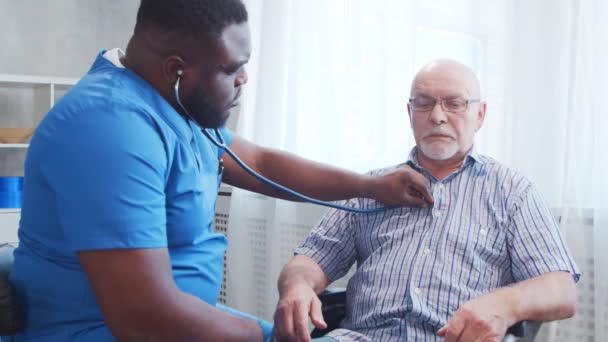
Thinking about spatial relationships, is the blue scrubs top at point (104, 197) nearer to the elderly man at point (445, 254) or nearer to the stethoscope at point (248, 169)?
the stethoscope at point (248, 169)

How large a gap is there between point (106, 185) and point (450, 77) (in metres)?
1.03

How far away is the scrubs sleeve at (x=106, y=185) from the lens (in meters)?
1.02

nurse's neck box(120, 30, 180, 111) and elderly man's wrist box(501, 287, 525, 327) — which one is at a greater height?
nurse's neck box(120, 30, 180, 111)

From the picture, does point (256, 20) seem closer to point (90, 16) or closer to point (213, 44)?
point (90, 16)

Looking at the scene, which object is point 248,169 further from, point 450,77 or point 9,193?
point 9,193

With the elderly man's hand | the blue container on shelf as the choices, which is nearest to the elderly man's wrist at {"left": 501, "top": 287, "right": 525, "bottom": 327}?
the elderly man's hand

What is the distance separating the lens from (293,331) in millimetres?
1467

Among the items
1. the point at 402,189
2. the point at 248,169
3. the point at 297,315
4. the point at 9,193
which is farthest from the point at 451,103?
the point at 9,193

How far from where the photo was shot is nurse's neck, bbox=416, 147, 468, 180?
1.79 meters

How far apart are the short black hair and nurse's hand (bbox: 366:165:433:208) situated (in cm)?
67

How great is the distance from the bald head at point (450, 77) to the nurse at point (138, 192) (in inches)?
25.9

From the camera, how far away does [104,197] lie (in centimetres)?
102

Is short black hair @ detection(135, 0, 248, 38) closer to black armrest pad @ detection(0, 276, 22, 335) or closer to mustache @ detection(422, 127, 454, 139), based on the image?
black armrest pad @ detection(0, 276, 22, 335)

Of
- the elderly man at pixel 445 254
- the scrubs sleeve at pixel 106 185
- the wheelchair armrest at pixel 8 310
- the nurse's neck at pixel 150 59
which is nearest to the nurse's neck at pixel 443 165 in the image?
the elderly man at pixel 445 254
